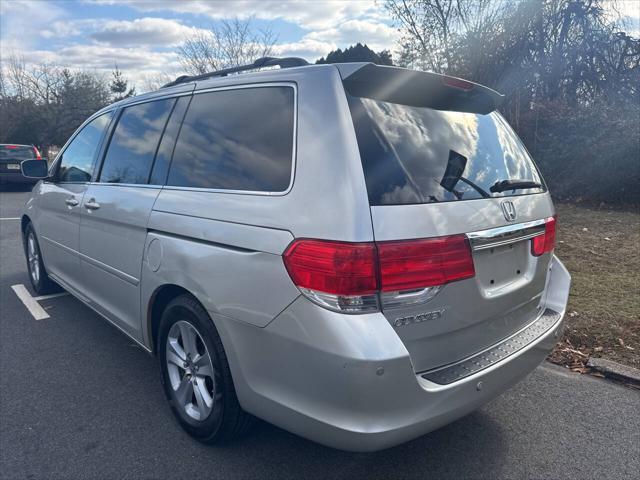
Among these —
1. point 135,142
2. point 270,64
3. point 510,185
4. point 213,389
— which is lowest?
point 213,389

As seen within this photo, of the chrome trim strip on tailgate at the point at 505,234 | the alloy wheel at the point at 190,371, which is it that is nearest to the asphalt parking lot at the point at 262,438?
the alloy wheel at the point at 190,371

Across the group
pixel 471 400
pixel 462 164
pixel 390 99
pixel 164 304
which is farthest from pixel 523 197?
pixel 164 304

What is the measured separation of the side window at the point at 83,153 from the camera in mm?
3887

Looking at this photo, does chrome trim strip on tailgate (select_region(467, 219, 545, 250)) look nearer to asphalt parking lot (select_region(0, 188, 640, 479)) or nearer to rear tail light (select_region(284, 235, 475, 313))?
rear tail light (select_region(284, 235, 475, 313))

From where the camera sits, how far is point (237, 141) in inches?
95.6

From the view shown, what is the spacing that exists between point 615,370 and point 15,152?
17.7 metres

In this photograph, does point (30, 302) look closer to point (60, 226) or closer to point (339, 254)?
point (60, 226)

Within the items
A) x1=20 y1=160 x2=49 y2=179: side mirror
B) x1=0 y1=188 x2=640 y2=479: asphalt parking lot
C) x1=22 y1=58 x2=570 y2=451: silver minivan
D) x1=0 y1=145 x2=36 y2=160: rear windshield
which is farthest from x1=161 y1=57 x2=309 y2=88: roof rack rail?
x1=0 y1=145 x2=36 y2=160: rear windshield

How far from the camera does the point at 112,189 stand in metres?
3.36

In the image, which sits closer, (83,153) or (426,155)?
(426,155)

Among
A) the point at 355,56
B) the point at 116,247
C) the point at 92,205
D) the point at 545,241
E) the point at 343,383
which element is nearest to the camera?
the point at 343,383

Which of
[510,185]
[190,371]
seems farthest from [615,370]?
[190,371]

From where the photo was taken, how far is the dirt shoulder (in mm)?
3721

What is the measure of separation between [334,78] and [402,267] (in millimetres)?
876
